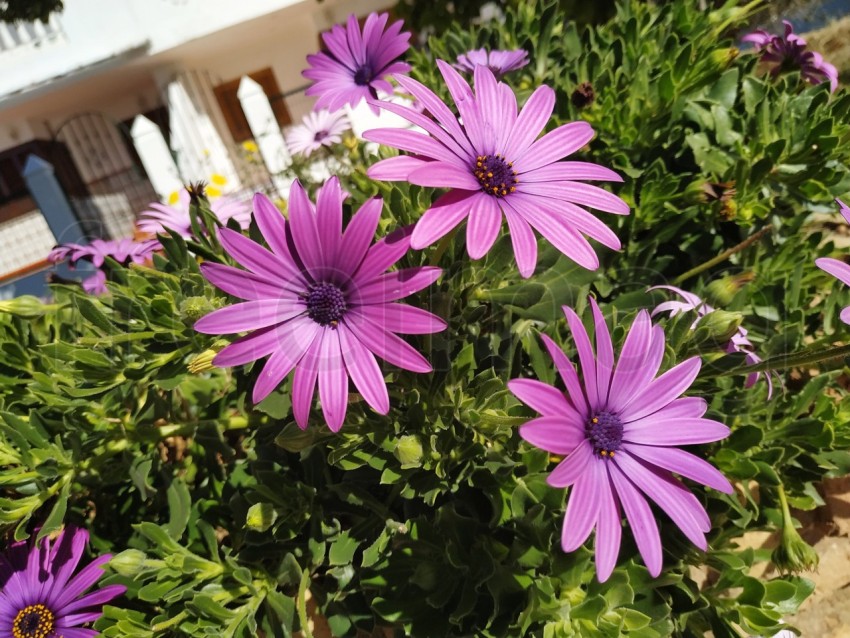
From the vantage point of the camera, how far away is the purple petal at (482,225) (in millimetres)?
784

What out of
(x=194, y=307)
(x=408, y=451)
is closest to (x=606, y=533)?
(x=408, y=451)

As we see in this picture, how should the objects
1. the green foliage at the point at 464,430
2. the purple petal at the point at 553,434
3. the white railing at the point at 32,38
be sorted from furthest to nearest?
the white railing at the point at 32,38
the green foliage at the point at 464,430
the purple petal at the point at 553,434

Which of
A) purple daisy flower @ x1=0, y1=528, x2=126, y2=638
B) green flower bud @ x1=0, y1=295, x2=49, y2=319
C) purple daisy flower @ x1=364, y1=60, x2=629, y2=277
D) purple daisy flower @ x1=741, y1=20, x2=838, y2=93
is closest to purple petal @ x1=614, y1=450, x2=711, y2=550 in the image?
purple daisy flower @ x1=364, y1=60, x2=629, y2=277

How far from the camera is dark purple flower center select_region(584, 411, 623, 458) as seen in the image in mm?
832

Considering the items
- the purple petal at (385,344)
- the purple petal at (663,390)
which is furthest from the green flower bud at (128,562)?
the purple petal at (663,390)

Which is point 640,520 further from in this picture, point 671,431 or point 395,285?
point 395,285

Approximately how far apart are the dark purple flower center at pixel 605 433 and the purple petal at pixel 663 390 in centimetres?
3

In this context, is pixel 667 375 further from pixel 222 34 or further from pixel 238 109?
pixel 238 109

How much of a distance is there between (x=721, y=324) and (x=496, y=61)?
1.07 metres

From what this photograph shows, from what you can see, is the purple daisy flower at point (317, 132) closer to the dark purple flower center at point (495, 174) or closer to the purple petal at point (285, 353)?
the dark purple flower center at point (495, 174)

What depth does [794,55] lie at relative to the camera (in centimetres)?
192

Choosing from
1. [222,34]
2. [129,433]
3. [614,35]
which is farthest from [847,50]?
[222,34]

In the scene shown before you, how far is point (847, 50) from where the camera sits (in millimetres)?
5191

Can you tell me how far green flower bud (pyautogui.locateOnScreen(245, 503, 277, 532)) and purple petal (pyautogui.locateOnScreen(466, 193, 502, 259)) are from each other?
2.22 ft
